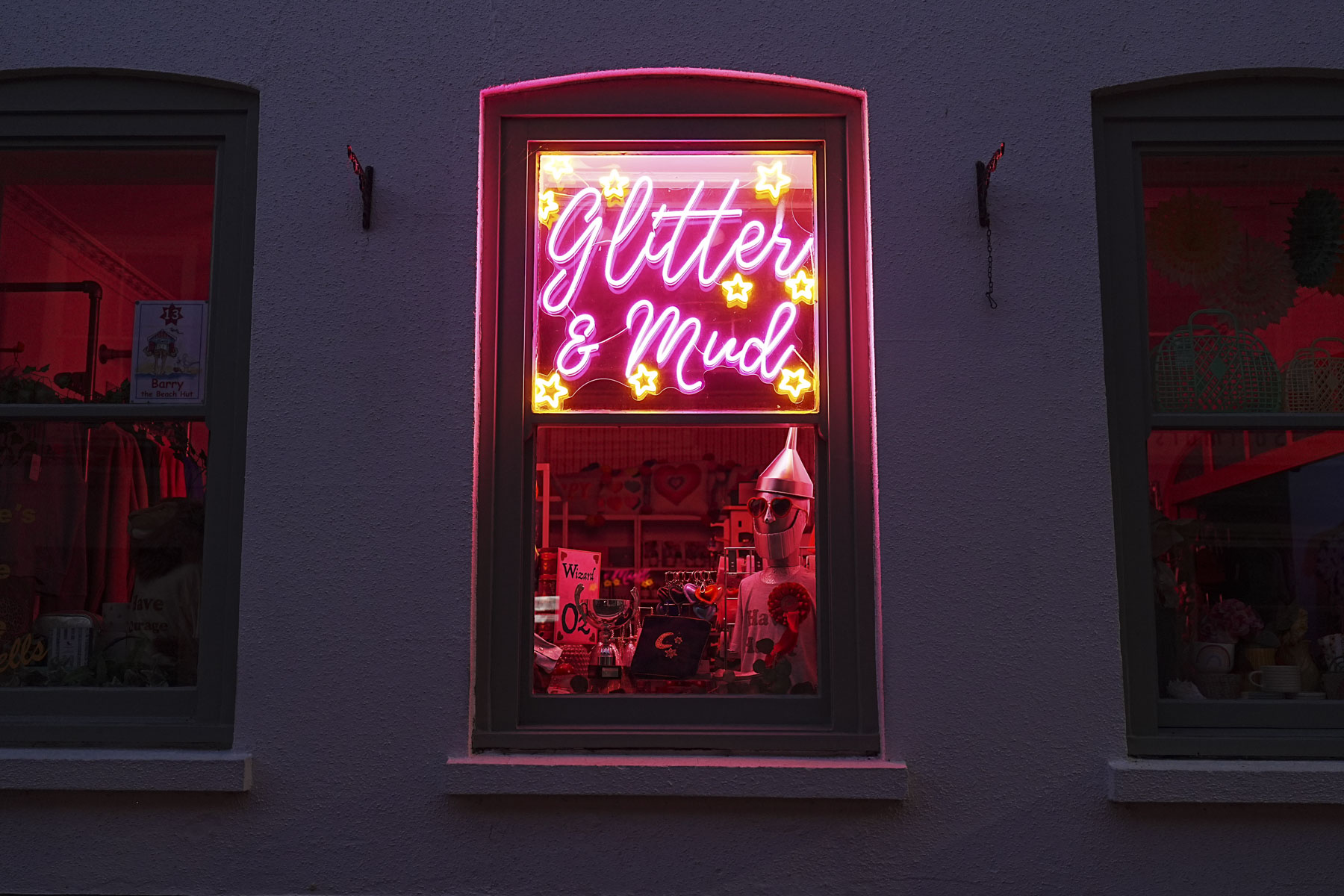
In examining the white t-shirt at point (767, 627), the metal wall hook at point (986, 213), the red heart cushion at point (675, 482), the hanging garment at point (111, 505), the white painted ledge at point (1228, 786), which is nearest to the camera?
the white painted ledge at point (1228, 786)

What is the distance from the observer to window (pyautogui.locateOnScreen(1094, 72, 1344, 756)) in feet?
12.6

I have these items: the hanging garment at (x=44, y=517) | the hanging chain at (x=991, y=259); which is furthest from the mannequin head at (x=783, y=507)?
the hanging garment at (x=44, y=517)

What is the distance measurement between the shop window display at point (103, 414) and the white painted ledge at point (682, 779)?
123 cm

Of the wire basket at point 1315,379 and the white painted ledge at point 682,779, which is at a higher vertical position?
the wire basket at point 1315,379

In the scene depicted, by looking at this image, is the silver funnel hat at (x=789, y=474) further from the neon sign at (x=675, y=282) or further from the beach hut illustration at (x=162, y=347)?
the beach hut illustration at (x=162, y=347)

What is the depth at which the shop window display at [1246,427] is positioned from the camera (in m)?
3.89

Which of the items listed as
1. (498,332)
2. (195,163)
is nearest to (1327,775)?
(498,332)

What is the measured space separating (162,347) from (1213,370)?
13.1 ft

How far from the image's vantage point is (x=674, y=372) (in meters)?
4.05

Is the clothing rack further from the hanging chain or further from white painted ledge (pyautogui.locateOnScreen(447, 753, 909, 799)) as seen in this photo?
the hanging chain


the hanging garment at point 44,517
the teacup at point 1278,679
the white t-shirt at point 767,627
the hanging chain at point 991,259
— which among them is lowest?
the teacup at point 1278,679

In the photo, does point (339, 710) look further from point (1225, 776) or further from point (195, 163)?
point (1225, 776)

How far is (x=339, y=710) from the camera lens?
12.2ft

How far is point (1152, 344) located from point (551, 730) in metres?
2.62
